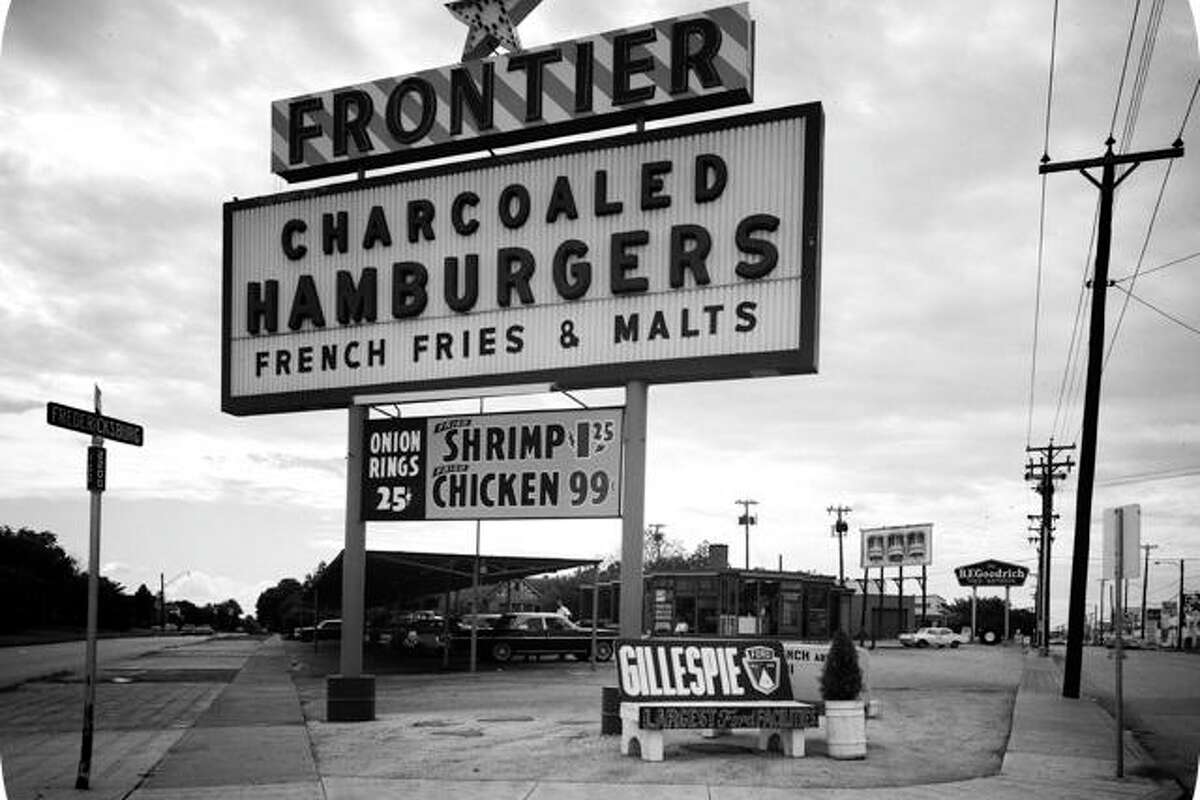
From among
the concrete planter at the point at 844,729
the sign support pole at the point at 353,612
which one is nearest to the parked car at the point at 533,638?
the sign support pole at the point at 353,612

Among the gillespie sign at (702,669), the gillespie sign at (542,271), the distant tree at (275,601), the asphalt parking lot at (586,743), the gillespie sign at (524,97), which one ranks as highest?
the gillespie sign at (524,97)

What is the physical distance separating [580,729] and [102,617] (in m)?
101

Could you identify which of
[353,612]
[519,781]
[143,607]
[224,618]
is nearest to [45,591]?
[143,607]

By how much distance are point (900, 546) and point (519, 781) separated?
2549 inches

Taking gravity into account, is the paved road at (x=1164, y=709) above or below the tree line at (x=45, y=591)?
above

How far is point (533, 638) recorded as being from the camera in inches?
1421

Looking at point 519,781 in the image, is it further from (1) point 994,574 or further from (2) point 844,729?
(1) point 994,574

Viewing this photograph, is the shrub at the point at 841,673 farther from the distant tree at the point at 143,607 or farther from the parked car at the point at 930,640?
the distant tree at the point at 143,607

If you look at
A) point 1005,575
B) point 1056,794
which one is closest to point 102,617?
point 1005,575

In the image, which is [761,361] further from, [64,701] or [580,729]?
[64,701]

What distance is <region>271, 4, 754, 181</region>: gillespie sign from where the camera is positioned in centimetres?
1371

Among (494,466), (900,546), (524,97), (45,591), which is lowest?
(45,591)

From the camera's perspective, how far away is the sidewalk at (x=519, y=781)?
10539 mm

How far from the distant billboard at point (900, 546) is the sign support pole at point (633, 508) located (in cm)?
5787
